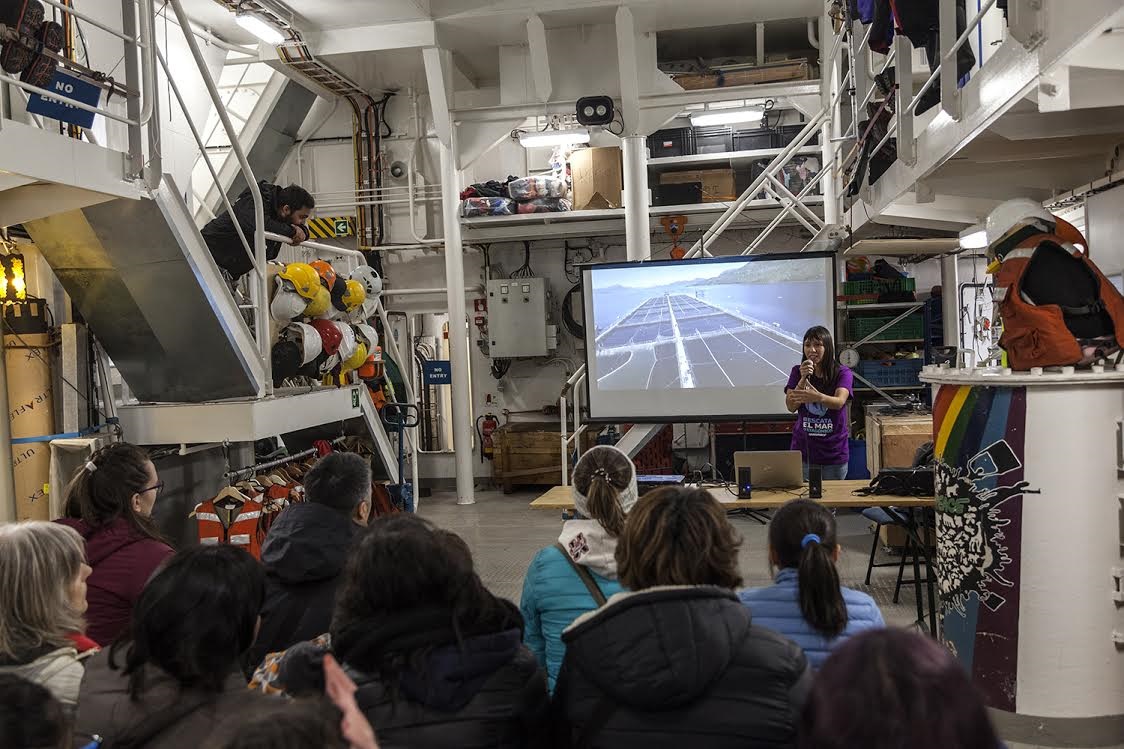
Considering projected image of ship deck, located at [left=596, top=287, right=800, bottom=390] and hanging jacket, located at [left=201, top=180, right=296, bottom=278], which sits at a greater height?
hanging jacket, located at [left=201, top=180, right=296, bottom=278]

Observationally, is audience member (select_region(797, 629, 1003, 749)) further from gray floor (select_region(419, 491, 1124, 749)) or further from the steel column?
the steel column

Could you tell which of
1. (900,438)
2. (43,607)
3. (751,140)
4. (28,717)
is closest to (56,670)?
(43,607)

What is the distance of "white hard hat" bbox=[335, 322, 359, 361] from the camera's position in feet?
20.6

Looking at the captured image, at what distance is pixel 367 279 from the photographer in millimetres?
7133

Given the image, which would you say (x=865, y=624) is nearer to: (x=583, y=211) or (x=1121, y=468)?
(x=1121, y=468)

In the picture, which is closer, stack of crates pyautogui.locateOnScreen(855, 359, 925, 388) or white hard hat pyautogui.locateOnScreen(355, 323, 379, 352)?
white hard hat pyautogui.locateOnScreen(355, 323, 379, 352)

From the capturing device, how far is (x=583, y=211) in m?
9.63

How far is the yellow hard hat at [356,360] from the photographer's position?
6.75 metres

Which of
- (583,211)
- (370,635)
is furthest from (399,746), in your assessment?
(583,211)

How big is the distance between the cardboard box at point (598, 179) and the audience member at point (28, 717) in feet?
28.7

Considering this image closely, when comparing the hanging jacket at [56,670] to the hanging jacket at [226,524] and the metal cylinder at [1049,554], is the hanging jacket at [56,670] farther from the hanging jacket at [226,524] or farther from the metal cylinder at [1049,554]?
the metal cylinder at [1049,554]

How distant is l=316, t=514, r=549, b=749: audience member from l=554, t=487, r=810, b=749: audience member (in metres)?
0.12

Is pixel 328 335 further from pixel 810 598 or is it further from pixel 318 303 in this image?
pixel 810 598

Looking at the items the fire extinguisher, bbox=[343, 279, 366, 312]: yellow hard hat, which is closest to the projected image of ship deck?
bbox=[343, 279, 366, 312]: yellow hard hat
